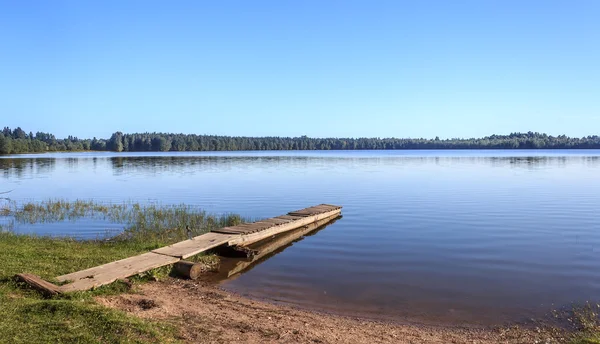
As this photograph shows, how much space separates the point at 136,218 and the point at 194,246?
829 cm

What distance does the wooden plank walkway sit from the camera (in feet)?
32.2

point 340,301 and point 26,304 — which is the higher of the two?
point 26,304

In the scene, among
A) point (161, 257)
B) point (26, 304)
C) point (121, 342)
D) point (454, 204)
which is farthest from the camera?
point (454, 204)

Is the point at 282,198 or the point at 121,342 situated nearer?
the point at 121,342

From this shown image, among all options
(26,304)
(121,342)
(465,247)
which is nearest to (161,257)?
(26,304)

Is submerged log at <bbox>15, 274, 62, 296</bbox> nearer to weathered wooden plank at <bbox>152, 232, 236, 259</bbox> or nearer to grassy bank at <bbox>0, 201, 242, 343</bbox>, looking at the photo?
grassy bank at <bbox>0, 201, 242, 343</bbox>

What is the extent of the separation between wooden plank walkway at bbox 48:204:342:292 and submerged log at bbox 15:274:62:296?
0.14 metres

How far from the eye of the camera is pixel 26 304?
7.71m

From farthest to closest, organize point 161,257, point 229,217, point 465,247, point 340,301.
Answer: point 229,217
point 465,247
point 161,257
point 340,301

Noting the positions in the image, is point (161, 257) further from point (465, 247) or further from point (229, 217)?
point (465, 247)

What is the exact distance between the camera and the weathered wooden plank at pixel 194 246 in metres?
13.0

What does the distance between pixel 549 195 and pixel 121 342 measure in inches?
1137

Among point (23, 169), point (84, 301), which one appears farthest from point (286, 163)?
point (84, 301)

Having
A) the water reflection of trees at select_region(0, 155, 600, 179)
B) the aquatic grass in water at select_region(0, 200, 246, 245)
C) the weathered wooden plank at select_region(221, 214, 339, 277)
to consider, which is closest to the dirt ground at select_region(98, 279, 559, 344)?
the weathered wooden plank at select_region(221, 214, 339, 277)
